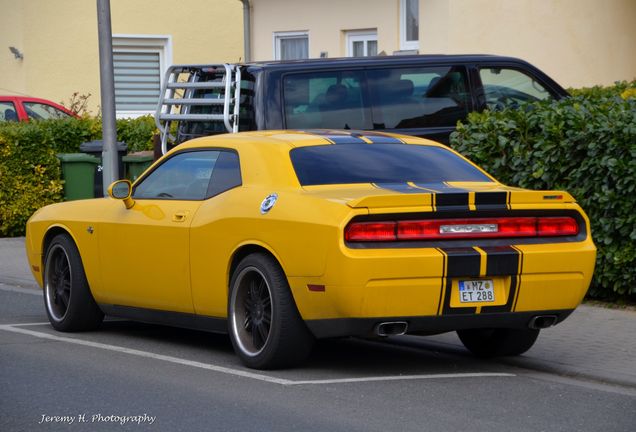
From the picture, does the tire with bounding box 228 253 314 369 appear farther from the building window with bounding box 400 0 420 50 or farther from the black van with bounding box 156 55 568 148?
the building window with bounding box 400 0 420 50

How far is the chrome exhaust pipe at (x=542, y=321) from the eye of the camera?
866 centimetres

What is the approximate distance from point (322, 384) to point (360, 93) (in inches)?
219

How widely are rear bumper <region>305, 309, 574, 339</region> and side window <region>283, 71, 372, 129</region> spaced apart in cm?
481

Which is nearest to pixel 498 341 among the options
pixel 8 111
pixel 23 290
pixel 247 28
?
pixel 23 290

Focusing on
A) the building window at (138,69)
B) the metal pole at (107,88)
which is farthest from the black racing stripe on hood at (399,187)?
the building window at (138,69)

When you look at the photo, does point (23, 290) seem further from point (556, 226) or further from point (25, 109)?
point (25, 109)

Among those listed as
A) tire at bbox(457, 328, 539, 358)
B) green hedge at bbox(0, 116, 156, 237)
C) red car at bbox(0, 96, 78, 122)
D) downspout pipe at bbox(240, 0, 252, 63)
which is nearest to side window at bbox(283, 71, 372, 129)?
tire at bbox(457, 328, 539, 358)

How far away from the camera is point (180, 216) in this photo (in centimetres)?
954

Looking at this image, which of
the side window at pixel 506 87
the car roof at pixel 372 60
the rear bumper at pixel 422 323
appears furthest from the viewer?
the side window at pixel 506 87

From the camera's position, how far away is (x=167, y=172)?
1012 cm

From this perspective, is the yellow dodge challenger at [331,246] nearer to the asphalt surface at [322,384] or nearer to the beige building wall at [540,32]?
the asphalt surface at [322,384]

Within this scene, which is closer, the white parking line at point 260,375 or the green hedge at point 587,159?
the white parking line at point 260,375

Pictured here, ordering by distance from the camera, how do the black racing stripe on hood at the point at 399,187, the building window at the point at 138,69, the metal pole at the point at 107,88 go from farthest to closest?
the building window at the point at 138,69 < the metal pole at the point at 107,88 < the black racing stripe on hood at the point at 399,187

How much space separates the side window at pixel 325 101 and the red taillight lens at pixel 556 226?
4683mm
